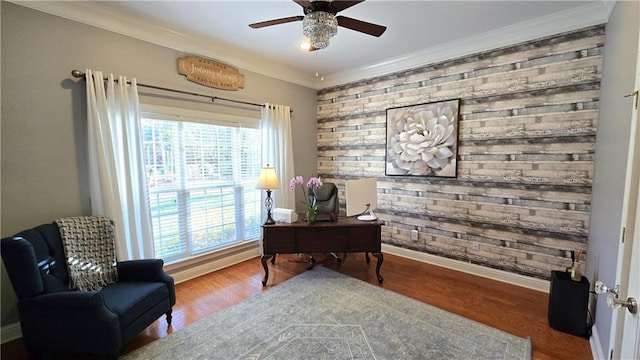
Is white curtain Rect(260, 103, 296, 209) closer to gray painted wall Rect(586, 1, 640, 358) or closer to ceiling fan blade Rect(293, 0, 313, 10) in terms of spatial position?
ceiling fan blade Rect(293, 0, 313, 10)

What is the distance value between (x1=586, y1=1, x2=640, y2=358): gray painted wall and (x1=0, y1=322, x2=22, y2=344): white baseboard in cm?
415

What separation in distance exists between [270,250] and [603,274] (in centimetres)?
278

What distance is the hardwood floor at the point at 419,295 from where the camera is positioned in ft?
6.79

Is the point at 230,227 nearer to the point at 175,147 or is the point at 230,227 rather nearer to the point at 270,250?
the point at 270,250

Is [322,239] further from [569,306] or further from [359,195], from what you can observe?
[569,306]

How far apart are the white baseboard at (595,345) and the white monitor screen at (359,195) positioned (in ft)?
6.66

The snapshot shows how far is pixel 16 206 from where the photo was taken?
2.11 metres

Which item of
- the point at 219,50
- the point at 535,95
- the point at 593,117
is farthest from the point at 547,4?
the point at 219,50

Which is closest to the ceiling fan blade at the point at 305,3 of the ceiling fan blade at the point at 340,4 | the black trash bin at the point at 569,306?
the ceiling fan blade at the point at 340,4

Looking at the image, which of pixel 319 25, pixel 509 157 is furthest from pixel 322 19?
pixel 509 157

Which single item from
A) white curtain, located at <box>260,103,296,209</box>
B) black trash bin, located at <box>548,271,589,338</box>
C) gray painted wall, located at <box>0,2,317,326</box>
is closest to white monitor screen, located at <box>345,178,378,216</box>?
white curtain, located at <box>260,103,296,209</box>

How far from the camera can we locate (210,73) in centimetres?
325

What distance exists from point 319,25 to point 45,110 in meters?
2.35

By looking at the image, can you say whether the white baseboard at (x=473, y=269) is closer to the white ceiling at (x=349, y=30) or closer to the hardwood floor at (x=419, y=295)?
the hardwood floor at (x=419, y=295)
